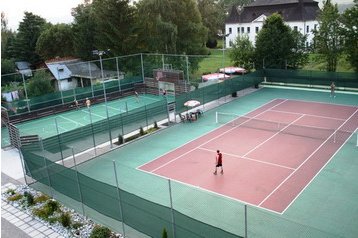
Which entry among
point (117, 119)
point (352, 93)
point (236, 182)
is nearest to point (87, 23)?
point (117, 119)

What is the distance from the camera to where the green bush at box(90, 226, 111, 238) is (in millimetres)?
11648

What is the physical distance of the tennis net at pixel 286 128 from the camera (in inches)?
798

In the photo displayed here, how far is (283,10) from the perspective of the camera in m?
58.5

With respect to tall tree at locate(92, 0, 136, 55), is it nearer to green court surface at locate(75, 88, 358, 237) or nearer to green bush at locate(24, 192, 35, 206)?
green court surface at locate(75, 88, 358, 237)

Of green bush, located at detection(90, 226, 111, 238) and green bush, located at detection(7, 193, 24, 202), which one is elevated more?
green bush, located at detection(90, 226, 111, 238)

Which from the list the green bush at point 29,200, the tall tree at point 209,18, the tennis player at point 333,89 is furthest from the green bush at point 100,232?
Answer: the tall tree at point 209,18

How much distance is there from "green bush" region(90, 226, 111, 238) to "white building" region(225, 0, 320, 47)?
41.8 metres

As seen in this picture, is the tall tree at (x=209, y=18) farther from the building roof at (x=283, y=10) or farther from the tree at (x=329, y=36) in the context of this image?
the tree at (x=329, y=36)

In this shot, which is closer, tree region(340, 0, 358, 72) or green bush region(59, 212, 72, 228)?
green bush region(59, 212, 72, 228)

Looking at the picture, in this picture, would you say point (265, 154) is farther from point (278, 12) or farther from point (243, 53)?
point (278, 12)

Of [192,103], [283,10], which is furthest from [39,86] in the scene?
[283,10]

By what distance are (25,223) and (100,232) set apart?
12.0 feet

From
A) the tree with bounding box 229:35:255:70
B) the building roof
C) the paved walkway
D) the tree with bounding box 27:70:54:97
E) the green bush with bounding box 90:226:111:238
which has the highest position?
the building roof

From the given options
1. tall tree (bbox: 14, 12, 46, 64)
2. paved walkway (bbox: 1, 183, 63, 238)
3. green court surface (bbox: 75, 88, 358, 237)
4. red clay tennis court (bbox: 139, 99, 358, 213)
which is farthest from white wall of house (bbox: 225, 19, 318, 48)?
paved walkway (bbox: 1, 183, 63, 238)
